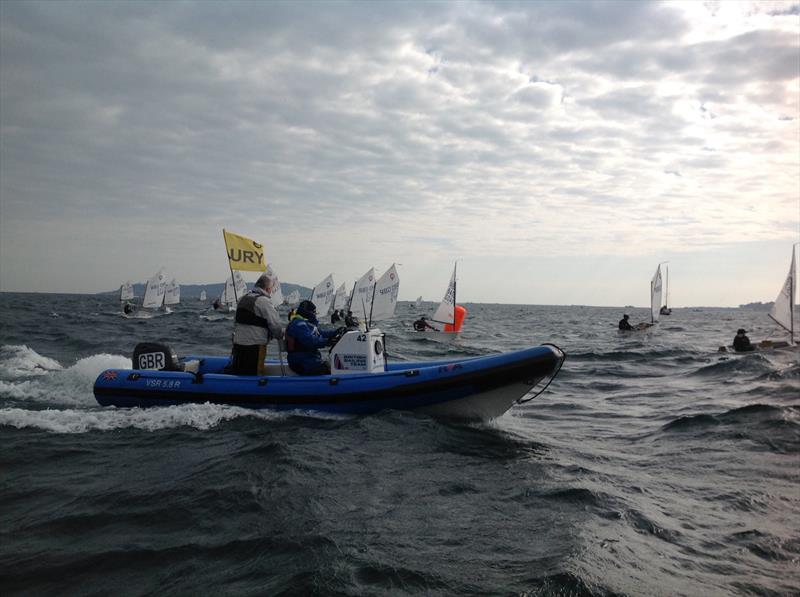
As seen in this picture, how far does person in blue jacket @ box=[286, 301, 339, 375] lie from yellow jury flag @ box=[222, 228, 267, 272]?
2966 mm

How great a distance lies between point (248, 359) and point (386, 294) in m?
22.2

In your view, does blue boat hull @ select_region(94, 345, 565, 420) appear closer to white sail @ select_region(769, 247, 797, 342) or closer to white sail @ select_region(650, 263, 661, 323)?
white sail @ select_region(769, 247, 797, 342)

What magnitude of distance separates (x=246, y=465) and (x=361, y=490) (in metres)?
1.44

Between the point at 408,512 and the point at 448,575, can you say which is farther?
the point at 408,512

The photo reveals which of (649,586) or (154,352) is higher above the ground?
(154,352)

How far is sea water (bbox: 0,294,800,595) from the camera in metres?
3.75

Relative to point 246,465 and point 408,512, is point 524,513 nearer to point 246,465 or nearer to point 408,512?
point 408,512

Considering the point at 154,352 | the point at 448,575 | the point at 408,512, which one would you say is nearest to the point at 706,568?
A: the point at 448,575

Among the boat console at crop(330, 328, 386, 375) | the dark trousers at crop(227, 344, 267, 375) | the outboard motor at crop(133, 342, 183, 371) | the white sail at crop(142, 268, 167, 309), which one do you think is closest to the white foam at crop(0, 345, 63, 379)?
the outboard motor at crop(133, 342, 183, 371)

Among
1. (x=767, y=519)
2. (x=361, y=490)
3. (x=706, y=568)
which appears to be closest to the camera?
(x=706, y=568)

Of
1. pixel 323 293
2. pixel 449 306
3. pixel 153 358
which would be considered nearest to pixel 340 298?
pixel 323 293

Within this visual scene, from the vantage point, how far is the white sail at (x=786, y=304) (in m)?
22.7

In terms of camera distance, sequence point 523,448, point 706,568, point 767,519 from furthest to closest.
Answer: point 523,448
point 767,519
point 706,568

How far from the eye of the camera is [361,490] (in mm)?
5492
